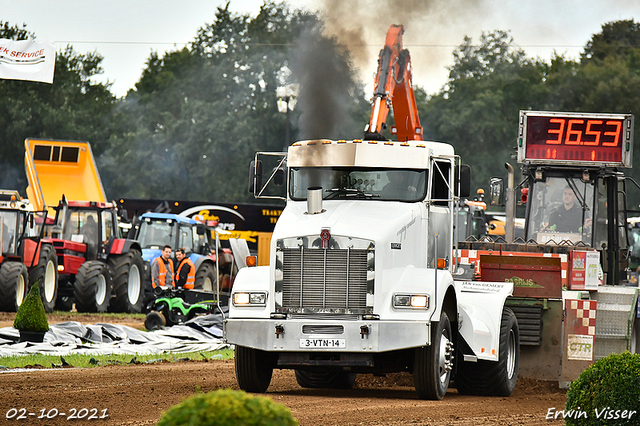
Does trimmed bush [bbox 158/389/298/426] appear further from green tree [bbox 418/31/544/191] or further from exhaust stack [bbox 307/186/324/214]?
green tree [bbox 418/31/544/191]

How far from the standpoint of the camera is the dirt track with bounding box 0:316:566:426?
350 inches

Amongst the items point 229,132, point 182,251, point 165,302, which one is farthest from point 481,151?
point 165,302

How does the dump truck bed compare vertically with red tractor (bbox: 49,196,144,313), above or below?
above

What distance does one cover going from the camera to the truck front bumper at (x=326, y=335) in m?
10.2

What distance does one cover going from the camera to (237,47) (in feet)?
144

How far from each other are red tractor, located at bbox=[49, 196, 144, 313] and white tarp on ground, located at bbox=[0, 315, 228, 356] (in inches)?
250

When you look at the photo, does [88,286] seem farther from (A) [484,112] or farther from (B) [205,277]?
(A) [484,112]

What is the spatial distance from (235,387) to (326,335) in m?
1.77

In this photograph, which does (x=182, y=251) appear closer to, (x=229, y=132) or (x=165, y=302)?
(x=165, y=302)

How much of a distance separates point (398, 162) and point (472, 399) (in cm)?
281

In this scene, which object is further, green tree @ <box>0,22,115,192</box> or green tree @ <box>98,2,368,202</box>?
green tree @ <box>0,22,115,192</box>

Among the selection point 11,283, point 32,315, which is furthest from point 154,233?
point 32,315

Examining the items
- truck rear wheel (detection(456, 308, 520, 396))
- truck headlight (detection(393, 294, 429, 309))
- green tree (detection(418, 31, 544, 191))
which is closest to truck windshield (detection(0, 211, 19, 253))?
truck rear wheel (detection(456, 308, 520, 396))

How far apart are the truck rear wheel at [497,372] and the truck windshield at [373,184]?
1889 mm
